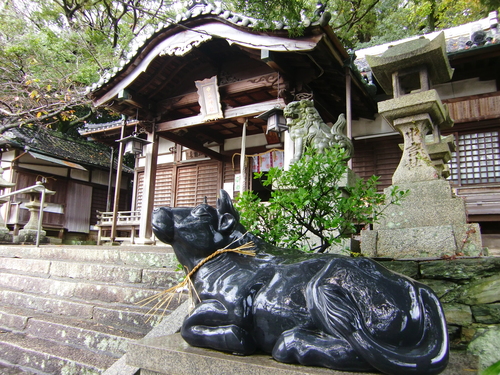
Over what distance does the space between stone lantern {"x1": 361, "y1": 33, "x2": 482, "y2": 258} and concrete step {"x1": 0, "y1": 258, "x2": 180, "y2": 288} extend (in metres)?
2.37

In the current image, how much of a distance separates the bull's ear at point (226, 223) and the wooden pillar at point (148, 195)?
8.28 meters

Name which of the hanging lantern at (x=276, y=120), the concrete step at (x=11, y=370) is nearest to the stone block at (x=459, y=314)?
the concrete step at (x=11, y=370)

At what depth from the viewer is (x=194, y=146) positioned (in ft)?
38.0

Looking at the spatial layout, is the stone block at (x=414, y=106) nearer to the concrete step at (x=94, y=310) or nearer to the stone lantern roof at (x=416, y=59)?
the stone lantern roof at (x=416, y=59)

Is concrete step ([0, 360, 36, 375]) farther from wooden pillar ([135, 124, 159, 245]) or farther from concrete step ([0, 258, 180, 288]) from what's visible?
wooden pillar ([135, 124, 159, 245])

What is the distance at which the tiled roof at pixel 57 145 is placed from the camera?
47.0 ft

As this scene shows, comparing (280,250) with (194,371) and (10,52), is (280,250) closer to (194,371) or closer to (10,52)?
(194,371)

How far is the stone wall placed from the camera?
2.55 metres

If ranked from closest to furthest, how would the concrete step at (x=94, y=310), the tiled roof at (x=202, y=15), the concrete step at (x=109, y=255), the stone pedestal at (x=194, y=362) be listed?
the stone pedestal at (x=194, y=362), the concrete step at (x=94, y=310), the concrete step at (x=109, y=255), the tiled roof at (x=202, y=15)

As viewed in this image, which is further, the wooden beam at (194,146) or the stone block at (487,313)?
the wooden beam at (194,146)

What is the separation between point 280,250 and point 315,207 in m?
1.17

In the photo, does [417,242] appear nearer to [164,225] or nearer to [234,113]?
[164,225]

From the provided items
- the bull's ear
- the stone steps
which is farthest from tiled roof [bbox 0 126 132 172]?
the bull's ear

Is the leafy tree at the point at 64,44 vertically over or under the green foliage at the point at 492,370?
over
